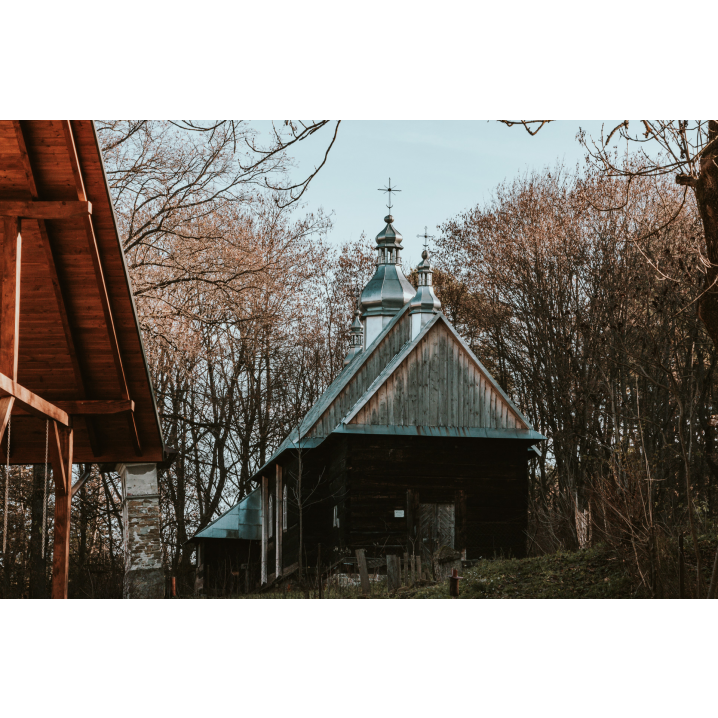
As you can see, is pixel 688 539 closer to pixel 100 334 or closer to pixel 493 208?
pixel 100 334

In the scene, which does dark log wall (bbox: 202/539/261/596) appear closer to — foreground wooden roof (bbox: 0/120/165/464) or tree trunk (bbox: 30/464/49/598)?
tree trunk (bbox: 30/464/49/598)

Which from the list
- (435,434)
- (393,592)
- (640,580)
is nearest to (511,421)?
(435,434)

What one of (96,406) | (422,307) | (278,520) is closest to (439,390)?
(422,307)

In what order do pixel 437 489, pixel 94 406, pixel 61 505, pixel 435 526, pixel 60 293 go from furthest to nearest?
pixel 435 526
pixel 437 489
pixel 94 406
pixel 61 505
pixel 60 293

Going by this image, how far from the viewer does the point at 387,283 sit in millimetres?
28594

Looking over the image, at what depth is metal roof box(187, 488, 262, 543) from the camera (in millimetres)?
27812

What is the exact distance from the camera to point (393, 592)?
15625mm

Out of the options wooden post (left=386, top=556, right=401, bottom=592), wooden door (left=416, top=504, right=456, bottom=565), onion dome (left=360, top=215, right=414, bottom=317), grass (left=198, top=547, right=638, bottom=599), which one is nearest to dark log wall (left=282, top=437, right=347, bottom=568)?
wooden door (left=416, top=504, right=456, bottom=565)

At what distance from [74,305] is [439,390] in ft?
39.2

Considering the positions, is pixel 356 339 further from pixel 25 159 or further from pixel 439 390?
pixel 25 159

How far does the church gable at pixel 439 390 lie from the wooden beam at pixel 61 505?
10.7 m

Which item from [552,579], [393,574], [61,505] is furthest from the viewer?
[393,574]

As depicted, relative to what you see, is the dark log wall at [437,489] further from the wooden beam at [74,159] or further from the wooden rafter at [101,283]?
the wooden beam at [74,159]

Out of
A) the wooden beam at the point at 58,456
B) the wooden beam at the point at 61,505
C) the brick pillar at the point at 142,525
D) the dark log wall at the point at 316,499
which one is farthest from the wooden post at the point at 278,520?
the wooden beam at the point at 58,456
